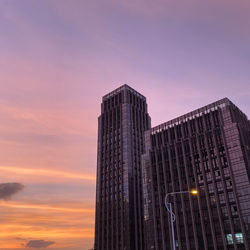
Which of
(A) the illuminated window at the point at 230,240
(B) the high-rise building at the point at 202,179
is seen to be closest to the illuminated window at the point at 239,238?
(B) the high-rise building at the point at 202,179

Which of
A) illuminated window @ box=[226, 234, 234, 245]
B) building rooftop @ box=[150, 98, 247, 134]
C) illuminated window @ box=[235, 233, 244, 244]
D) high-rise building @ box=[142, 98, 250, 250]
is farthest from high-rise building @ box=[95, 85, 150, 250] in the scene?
illuminated window @ box=[235, 233, 244, 244]

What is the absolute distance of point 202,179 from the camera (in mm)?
108938

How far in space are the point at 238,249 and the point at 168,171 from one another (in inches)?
1579

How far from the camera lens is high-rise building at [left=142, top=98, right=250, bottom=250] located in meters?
97.2

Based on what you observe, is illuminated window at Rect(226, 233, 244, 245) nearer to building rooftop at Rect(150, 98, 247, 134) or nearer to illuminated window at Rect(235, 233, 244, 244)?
illuminated window at Rect(235, 233, 244, 244)

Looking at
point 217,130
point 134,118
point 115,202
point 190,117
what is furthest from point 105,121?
point 217,130

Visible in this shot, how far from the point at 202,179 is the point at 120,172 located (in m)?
58.8

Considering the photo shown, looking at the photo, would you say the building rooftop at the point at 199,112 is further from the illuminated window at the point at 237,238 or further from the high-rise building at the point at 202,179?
the illuminated window at the point at 237,238

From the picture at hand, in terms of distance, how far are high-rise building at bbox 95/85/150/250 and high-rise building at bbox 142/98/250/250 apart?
87.3 feet

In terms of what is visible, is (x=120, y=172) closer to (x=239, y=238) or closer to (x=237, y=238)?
(x=237, y=238)

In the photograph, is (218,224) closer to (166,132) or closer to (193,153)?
(193,153)

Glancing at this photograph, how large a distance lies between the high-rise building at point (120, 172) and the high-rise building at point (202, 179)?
26603 mm

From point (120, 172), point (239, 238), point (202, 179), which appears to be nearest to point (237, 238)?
point (239, 238)

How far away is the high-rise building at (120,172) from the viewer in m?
143
